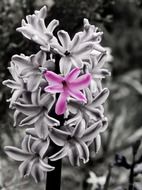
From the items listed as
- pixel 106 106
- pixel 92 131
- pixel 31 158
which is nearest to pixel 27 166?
pixel 31 158

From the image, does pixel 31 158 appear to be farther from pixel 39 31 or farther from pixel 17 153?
pixel 39 31

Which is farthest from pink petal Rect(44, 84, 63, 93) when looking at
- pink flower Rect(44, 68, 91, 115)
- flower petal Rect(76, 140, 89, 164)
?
flower petal Rect(76, 140, 89, 164)

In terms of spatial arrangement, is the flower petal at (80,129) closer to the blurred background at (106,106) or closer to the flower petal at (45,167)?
the flower petal at (45,167)

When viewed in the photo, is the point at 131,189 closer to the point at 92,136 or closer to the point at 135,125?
the point at 92,136

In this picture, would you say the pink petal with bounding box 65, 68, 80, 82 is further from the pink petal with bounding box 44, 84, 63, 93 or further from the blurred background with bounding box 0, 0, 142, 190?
the blurred background with bounding box 0, 0, 142, 190

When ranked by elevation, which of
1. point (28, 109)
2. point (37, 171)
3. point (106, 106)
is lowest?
point (106, 106)

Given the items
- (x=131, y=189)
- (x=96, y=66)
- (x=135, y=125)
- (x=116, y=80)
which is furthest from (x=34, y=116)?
(x=116, y=80)
